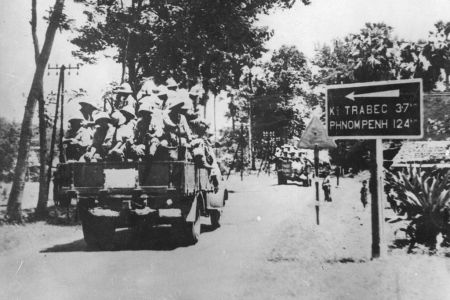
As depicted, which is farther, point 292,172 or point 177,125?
point 292,172

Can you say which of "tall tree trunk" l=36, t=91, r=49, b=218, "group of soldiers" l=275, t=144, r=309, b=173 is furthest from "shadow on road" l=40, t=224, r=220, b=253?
"group of soldiers" l=275, t=144, r=309, b=173

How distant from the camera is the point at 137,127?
9281 millimetres

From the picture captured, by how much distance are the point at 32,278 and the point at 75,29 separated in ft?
34.4

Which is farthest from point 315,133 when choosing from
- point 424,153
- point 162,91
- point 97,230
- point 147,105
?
point 424,153

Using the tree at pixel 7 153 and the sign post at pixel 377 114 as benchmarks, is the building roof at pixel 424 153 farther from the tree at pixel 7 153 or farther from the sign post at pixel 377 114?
the tree at pixel 7 153

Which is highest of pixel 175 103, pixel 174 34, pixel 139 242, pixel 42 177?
pixel 174 34

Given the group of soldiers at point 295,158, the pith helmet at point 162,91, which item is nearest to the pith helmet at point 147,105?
the pith helmet at point 162,91

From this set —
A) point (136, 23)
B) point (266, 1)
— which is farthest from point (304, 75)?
point (136, 23)

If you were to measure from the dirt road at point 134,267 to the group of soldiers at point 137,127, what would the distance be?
1.84 metres

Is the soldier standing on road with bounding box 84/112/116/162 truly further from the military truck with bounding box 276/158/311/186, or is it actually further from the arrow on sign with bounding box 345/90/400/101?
the military truck with bounding box 276/158/311/186

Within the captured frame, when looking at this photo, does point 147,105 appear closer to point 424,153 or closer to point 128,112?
point 128,112

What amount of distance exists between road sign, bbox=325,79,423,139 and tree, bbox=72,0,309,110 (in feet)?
24.5

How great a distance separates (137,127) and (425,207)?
18.0ft

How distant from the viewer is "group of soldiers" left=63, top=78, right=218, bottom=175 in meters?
9.06
